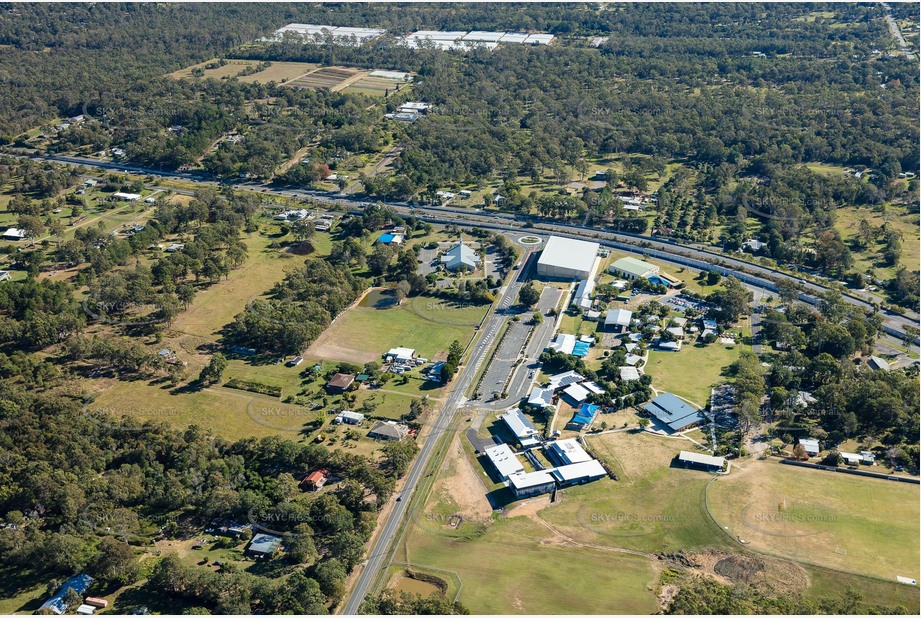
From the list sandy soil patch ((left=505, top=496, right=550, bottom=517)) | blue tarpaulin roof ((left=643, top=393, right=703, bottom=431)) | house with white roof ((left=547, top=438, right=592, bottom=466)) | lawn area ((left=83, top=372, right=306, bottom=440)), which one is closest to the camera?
sandy soil patch ((left=505, top=496, right=550, bottom=517))

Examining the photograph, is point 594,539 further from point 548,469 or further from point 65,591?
point 65,591

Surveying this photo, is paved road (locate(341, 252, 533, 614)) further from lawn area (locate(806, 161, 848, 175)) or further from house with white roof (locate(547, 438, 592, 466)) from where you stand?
lawn area (locate(806, 161, 848, 175))

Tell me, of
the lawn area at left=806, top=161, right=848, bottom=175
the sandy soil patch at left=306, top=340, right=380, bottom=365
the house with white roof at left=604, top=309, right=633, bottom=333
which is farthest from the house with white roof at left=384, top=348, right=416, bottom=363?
the lawn area at left=806, top=161, right=848, bottom=175

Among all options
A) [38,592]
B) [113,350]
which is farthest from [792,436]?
[113,350]

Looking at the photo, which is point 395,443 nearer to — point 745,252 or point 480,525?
point 480,525

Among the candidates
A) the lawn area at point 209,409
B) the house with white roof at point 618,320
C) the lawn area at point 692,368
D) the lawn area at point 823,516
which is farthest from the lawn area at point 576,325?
the lawn area at point 209,409

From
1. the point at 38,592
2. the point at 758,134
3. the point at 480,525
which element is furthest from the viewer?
the point at 758,134

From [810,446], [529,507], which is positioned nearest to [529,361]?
[529,507]
